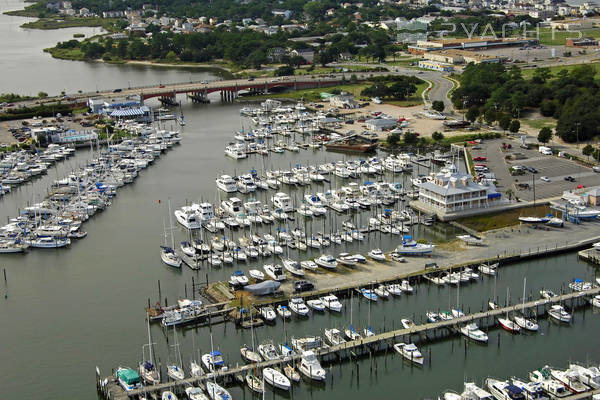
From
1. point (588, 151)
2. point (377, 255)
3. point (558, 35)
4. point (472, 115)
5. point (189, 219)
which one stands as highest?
point (558, 35)

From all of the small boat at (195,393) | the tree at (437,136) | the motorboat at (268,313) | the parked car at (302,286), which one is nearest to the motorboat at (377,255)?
the parked car at (302,286)

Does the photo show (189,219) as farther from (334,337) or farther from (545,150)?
(545,150)

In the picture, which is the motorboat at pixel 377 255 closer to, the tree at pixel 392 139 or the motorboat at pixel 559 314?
the motorboat at pixel 559 314

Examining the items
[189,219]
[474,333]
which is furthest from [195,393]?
[189,219]

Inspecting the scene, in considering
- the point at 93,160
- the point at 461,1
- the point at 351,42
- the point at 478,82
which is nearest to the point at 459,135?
the point at 478,82

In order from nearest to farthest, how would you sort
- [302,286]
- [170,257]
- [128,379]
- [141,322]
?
[128,379] → [141,322] → [302,286] → [170,257]

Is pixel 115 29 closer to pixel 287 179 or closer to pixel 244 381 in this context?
pixel 287 179
